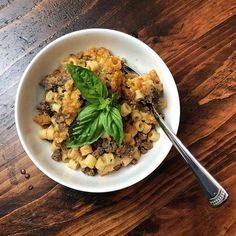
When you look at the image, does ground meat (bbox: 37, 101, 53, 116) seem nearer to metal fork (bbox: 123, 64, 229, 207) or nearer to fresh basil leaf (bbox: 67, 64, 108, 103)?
fresh basil leaf (bbox: 67, 64, 108, 103)

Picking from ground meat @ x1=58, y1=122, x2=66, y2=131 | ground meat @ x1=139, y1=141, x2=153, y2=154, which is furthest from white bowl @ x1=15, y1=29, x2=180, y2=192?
ground meat @ x1=58, y1=122, x2=66, y2=131

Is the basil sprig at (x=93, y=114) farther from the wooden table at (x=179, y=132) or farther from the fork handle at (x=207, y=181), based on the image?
the wooden table at (x=179, y=132)

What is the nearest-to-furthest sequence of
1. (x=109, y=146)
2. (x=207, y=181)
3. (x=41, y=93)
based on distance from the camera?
(x=207, y=181) < (x=109, y=146) < (x=41, y=93)

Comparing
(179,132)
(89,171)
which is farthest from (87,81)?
(179,132)

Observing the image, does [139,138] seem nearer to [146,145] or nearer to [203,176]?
[146,145]

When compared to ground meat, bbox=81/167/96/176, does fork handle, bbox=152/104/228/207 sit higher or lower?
lower

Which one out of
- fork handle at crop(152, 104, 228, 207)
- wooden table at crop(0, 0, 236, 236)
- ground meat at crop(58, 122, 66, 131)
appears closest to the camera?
fork handle at crop(152, 104, 228, 207)

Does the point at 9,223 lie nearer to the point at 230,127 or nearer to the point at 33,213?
the point at 33,213
